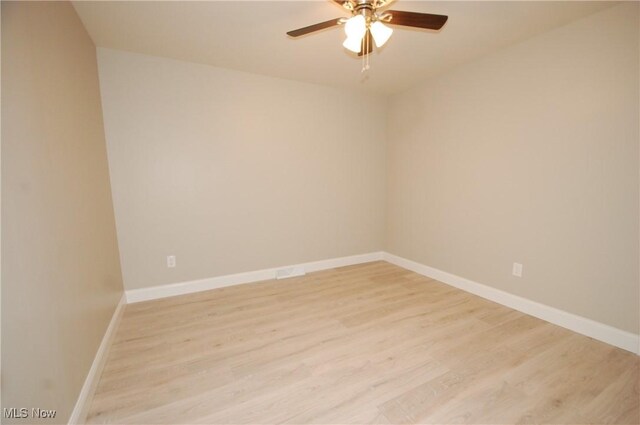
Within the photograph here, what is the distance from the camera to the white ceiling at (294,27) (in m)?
1.79

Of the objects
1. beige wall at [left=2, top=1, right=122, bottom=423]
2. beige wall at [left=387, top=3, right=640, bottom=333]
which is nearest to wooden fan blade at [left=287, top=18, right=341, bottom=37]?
→ beige wall at [left=2, top=1, right=122, bottom=423]

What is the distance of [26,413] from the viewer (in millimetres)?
932

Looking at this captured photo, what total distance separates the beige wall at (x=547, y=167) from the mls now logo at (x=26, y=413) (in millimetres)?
3145

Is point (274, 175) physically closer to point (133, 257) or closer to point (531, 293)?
point (133, 257)

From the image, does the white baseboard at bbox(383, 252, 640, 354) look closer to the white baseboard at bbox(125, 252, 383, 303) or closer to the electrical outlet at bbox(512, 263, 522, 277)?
the electrical outlet at bbox(512, 263, 522, 277)

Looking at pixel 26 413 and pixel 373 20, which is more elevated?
pixel 373 20

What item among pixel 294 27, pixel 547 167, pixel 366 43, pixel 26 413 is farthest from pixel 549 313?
pixel 26 413

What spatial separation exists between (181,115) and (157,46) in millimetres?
575

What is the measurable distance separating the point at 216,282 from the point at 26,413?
6.51ft

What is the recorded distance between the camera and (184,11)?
5.96ft

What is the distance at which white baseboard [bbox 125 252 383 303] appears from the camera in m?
2.62

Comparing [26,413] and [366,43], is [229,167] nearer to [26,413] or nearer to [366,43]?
[366,43]

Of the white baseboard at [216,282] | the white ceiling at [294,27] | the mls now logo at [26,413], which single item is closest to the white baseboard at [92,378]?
the mls now logo at [26,413]

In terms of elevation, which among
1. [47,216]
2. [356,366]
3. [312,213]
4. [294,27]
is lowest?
[356,366]
